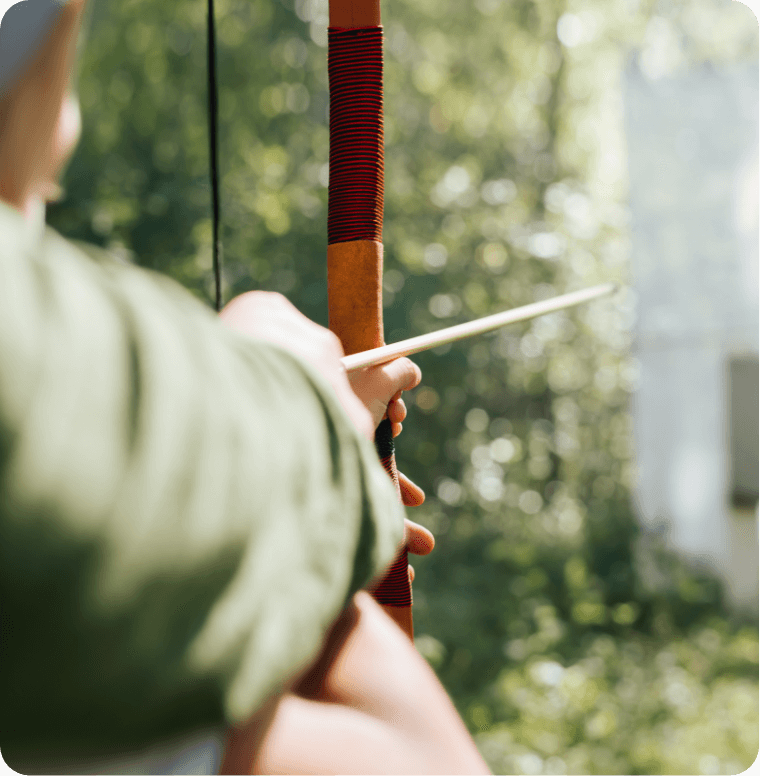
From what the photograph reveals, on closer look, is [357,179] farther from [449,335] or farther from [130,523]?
[130,523]

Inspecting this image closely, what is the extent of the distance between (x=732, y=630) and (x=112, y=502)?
3.27 metres

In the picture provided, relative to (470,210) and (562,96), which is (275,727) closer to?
(470,210)

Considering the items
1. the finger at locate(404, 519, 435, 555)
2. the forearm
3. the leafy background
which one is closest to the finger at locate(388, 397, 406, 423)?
the finger at locate(404, 519, 435, 555)

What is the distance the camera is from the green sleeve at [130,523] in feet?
0.71

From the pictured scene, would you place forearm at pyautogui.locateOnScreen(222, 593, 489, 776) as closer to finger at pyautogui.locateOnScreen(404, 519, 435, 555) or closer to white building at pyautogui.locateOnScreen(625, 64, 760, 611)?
finger at pyautogui.locateOnScreen(404, 519, 435, 555)

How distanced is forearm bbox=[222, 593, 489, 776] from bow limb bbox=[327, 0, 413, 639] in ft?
0.99

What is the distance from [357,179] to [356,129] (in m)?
0.05

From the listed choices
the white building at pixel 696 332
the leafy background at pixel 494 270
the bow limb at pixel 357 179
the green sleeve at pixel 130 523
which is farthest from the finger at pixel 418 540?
the white building at pixel 696 332

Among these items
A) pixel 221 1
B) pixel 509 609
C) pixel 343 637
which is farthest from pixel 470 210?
pixel 343 637

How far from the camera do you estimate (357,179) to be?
2.19 feet

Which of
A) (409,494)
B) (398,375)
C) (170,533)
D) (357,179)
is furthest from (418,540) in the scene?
(170,533)

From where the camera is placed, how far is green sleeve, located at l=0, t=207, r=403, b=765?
0.22 m

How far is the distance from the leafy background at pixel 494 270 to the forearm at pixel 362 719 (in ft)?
6.97

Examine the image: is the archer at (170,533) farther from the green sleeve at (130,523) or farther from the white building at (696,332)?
the white building at (696,332)
